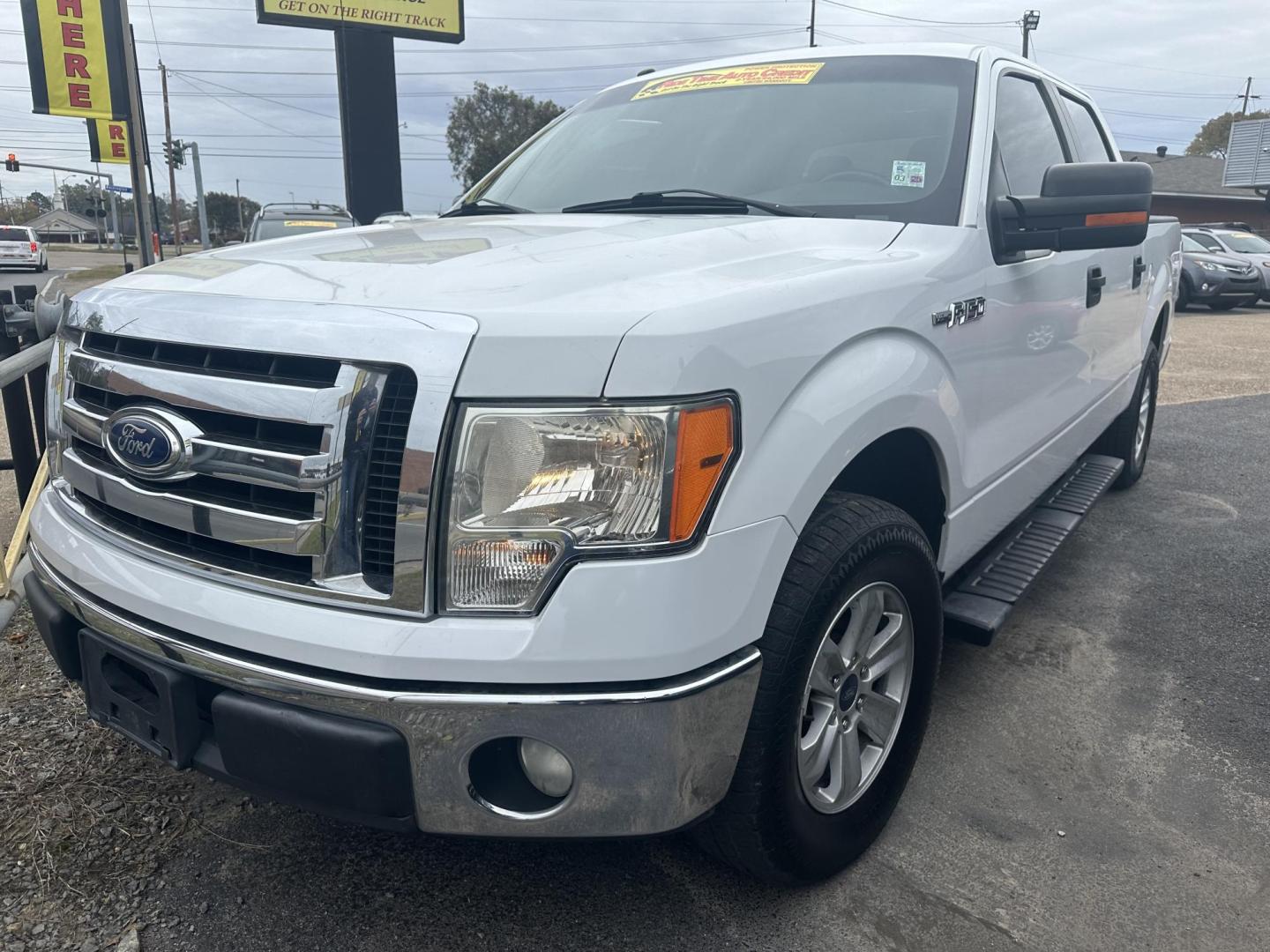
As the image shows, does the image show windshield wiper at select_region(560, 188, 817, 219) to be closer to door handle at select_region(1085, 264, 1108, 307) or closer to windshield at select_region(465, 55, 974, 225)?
windshield at select_region(465, 55, 974, 225)

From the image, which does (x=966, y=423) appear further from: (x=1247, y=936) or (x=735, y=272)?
(x=1247, y=936)

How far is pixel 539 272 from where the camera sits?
5.87 ft

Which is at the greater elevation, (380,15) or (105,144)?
(380,15)

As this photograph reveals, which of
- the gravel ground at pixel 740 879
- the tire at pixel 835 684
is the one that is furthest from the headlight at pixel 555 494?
the gravel ground at pixel 740 879

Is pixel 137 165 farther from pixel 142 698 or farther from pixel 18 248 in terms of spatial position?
pixel 18 248

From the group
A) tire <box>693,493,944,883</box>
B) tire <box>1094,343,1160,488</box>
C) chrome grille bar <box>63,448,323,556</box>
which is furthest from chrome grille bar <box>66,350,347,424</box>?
tire <box>1094,343,1160,488</box>

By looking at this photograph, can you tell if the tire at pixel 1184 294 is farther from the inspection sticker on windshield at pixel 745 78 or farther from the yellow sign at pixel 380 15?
the inspection sticker on windshield at pixel 745 78

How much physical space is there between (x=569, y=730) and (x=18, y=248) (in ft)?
142

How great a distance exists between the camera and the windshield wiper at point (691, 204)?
258 cm

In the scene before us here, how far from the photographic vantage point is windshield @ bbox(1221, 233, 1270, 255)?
59.4ft

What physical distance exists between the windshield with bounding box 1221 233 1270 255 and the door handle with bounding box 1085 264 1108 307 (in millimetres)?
17502

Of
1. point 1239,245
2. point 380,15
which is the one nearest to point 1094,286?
point 380,15

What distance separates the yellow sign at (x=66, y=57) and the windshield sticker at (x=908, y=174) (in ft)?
41.7

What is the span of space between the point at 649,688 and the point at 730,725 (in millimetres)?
201
